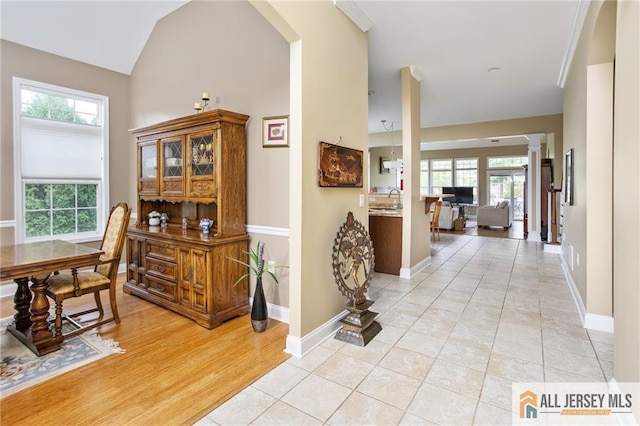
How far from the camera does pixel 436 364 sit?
2254 mm

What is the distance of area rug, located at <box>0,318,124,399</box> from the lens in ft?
6.84

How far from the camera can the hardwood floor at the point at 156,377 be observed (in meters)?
1.78

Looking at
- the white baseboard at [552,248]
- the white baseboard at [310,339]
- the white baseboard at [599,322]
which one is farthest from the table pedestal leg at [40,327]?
the white baseboard at [552,248]

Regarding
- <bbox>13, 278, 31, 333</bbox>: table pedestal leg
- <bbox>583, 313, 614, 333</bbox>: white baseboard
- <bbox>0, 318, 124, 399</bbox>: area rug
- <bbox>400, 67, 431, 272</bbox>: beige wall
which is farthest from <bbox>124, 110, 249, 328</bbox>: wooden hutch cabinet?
<bbox>583, 313, 614, 333</bbox>: white baseboard

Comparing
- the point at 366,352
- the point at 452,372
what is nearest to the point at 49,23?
the point at 366,352

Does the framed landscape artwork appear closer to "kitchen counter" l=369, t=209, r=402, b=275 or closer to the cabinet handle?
the cabinet handle

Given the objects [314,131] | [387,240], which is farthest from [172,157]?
[387,240]

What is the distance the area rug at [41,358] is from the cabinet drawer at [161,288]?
0.68 meters

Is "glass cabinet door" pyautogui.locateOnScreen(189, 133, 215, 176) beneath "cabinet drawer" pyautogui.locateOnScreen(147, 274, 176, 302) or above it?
above

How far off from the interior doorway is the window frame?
1265 cm

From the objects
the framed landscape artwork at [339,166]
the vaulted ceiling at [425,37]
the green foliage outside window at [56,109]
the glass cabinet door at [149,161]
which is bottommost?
the framed landscape artwork at [339,166]

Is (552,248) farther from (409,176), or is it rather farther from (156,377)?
(156,377)

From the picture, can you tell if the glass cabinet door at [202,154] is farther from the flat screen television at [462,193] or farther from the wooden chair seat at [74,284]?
the flat screen television at [462,193]

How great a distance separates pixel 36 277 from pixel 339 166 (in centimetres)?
250
